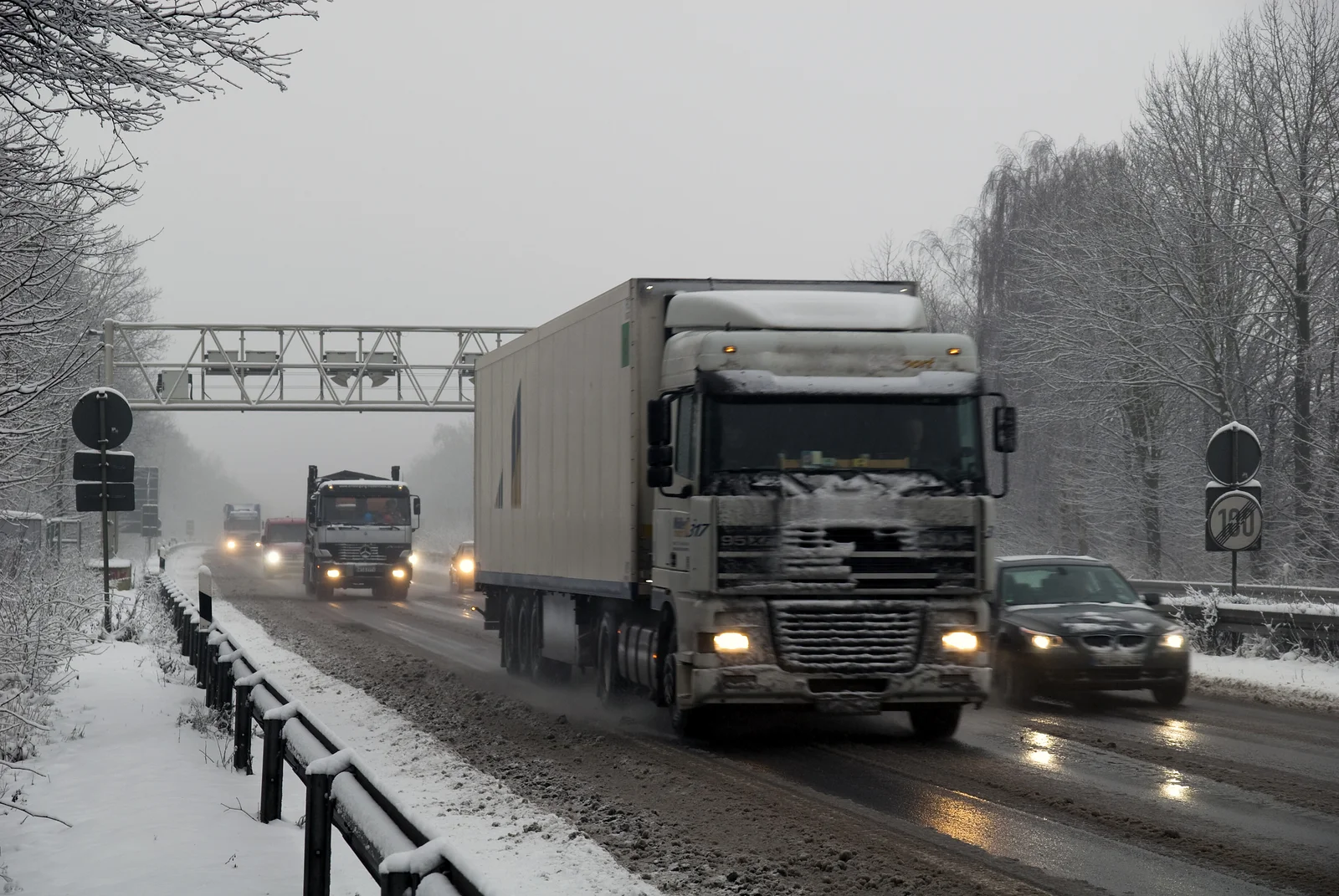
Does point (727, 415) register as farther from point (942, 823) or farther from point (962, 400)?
point (942, 823)

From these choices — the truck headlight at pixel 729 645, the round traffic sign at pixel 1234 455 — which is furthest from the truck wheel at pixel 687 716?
the round traffic sign at pixel 1234 455

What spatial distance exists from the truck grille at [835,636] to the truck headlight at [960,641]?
42 centimetres

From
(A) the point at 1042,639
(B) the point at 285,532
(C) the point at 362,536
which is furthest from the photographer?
(B) the point at 285,532

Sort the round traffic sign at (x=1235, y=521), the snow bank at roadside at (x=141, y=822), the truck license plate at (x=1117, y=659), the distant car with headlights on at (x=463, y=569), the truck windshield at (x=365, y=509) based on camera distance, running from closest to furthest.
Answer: the snow bank at roadside at (x=141, y=822) → the truck license plate at (x=1117, y=659) → the round traffic sign at (x=1235, y=521) → the truck windshield at (x=365, y=509) → the distant car with headlights on at (x=463, y=569)

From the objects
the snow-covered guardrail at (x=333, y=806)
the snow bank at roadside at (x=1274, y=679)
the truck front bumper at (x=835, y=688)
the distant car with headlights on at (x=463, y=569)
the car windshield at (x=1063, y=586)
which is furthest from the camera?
the distant car with headlights on at (x=463, y=569)

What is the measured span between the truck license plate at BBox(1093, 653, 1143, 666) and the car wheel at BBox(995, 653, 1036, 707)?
680 millimetres

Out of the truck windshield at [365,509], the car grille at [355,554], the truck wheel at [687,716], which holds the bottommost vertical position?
the truck wheel at [687,716]

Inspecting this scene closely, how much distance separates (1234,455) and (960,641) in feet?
34.5

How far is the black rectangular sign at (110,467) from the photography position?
2055 centimetres

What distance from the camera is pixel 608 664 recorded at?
590 inches

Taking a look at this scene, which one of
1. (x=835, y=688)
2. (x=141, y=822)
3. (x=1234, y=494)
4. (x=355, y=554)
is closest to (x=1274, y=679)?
(x=1234, y=494)

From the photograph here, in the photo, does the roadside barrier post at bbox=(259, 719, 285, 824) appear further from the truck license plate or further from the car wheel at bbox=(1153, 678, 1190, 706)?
the car wheel at bbox=(1153, 678, 1190, 706)

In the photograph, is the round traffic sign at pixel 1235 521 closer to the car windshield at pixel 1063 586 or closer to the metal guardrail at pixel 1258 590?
the metal guardrail at pixel 1258 590

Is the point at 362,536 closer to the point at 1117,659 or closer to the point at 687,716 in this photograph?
the point at 1117,659
